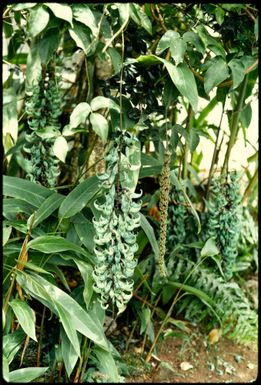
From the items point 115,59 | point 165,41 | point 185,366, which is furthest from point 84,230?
point 185,366

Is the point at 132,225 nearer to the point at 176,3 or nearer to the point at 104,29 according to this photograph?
the point at 104,29

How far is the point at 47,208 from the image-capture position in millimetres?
1677

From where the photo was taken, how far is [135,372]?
216 centimetres

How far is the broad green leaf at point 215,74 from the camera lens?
5.01 feet

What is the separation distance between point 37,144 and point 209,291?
832mm

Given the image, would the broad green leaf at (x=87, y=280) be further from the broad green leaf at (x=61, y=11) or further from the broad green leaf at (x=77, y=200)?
the broad green leaf at (x=61, y=11)

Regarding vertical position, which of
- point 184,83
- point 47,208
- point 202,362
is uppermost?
point 184,83

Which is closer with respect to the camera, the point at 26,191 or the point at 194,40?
the point at 194,40

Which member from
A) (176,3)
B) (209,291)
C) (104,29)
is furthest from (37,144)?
(209,291)

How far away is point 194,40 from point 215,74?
0.09 metres

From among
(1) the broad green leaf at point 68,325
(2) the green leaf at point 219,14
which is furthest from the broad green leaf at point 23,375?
(2) the green leaf at point 219,14

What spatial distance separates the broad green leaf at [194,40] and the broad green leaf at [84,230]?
0.53 m

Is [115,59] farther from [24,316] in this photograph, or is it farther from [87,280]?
[24,316]

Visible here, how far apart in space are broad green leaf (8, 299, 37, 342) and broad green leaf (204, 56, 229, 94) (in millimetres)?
661
